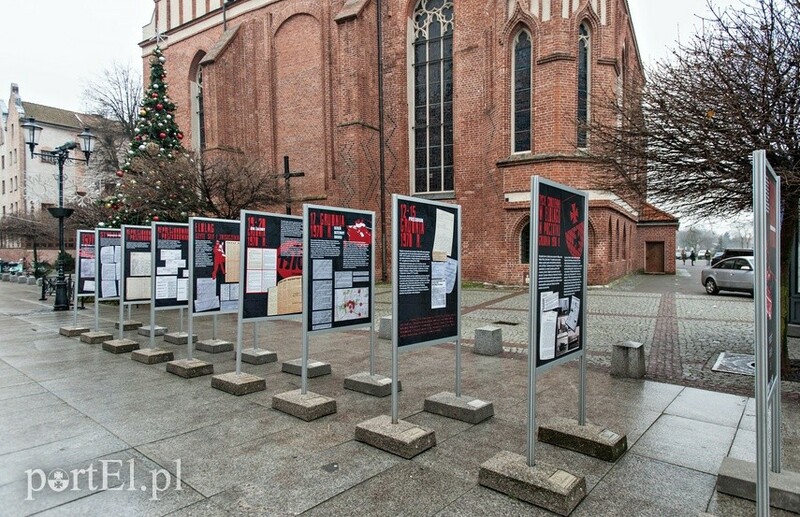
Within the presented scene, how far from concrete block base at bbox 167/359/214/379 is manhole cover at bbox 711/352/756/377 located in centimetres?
732

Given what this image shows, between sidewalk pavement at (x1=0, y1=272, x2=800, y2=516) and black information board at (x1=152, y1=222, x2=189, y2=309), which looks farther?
black information board at (x1=152, y1=222, x2=189, y2=309)

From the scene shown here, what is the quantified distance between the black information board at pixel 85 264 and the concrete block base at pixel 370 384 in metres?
8.76

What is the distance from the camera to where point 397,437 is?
13.4 ft

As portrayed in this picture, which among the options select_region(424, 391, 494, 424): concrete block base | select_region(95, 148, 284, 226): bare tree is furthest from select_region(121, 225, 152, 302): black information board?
→ select_region(424, 391, 494, 424): concrete block base

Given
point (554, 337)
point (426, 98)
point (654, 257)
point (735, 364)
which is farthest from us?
point (654, 257)

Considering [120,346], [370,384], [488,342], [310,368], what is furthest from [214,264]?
[488,342]

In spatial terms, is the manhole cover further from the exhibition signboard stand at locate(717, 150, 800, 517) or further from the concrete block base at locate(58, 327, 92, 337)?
the concrete block base at locate(58, 327, 92, 337)

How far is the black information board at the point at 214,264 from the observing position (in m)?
7.53

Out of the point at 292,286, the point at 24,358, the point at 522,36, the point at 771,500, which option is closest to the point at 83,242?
the point at 24,358

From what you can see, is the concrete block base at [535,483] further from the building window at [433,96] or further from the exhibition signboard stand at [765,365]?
the building window at [433,96]

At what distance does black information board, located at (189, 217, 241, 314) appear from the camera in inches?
296

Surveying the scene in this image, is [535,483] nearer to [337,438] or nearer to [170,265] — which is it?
[337,438]

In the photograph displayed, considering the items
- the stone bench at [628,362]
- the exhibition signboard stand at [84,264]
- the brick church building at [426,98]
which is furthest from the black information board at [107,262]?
the brick church building at [426,98]

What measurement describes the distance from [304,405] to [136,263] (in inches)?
254
